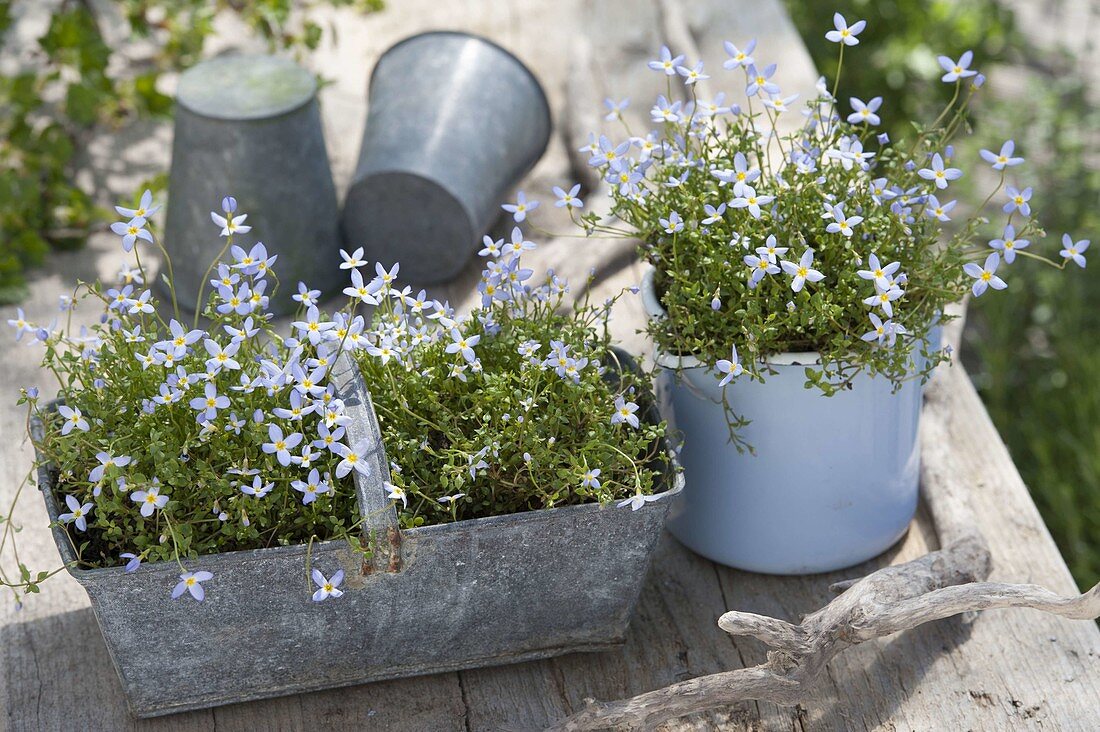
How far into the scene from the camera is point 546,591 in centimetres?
161

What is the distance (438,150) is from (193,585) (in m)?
1.34

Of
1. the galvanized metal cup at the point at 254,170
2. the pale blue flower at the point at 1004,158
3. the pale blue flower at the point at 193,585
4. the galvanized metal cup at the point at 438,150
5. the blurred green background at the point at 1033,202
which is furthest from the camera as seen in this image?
the blurred green background at the point at 1033,202

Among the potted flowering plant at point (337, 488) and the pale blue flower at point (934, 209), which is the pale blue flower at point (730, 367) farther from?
the pale blue flower at point (934, 209)

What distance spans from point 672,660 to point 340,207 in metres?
1.49

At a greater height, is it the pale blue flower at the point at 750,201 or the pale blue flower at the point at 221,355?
the pale blue flower at the point at 750,201

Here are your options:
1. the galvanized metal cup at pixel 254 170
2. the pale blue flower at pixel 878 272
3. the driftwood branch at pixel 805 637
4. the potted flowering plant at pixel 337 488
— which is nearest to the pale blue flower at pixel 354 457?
the potted flowering plant at pixel 337 488

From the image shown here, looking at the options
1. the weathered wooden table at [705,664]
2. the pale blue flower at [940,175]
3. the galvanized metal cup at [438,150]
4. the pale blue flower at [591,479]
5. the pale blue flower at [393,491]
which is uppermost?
the pale blue flower at [940,175]

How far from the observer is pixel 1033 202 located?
3832 mm

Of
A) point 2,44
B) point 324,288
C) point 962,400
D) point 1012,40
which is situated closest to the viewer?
point 962,400

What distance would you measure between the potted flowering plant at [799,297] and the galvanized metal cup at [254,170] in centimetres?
91

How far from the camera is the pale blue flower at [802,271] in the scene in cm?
149

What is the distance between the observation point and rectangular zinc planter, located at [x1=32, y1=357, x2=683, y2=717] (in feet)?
4.79

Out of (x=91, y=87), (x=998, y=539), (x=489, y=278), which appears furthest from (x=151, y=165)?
(x=998, y=539)

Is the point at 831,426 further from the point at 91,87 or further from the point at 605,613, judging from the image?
the point at 91,87
